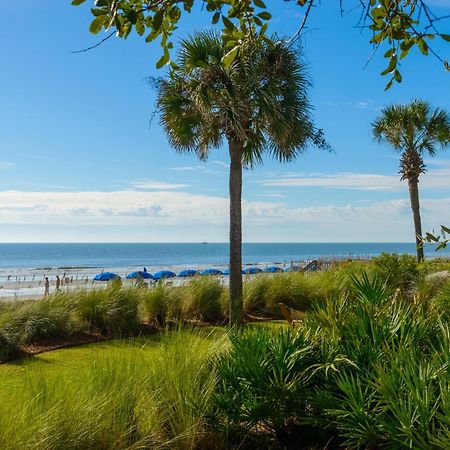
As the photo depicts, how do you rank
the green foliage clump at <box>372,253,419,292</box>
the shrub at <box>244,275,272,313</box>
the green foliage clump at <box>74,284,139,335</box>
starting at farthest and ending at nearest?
the green foliage clump at <box>372,253,419,292</box>, the shrub at <box>244,275,272,313</box>, the green foliage clump at <box>74,284,139,335</box>

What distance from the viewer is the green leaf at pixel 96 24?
2.87m

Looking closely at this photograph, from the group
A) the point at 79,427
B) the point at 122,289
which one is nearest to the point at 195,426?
the point at 79,427

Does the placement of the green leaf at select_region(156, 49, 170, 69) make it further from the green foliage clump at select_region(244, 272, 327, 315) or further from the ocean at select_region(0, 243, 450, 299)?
the green foliage clump at select_region(244, 272, 327, 315)

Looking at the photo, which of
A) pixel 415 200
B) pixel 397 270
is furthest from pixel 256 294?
pixel 415 200

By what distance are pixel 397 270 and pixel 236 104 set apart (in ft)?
26.0

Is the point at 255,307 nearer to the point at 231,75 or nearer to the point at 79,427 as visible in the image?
the point at 231,75

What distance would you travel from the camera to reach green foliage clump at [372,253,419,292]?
53.4 feet

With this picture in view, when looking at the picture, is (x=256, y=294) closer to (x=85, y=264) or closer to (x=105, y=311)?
(x=105, y=311)

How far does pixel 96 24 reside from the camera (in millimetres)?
2869

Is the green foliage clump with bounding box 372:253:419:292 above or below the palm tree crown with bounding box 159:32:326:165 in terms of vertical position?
→ below

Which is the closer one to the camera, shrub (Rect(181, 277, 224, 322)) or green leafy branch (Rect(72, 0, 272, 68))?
green leafy branch (Rect(72, 0, 272, 68))

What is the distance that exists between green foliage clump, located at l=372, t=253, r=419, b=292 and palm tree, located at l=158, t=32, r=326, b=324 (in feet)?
15.8

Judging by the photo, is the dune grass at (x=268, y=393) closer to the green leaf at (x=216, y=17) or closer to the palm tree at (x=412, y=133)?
the green leaf at (x=216, y=17)

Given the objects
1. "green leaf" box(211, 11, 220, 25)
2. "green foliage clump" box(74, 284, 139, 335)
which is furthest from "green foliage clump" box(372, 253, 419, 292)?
"green leaf" box(211, 11, 220, 25)
